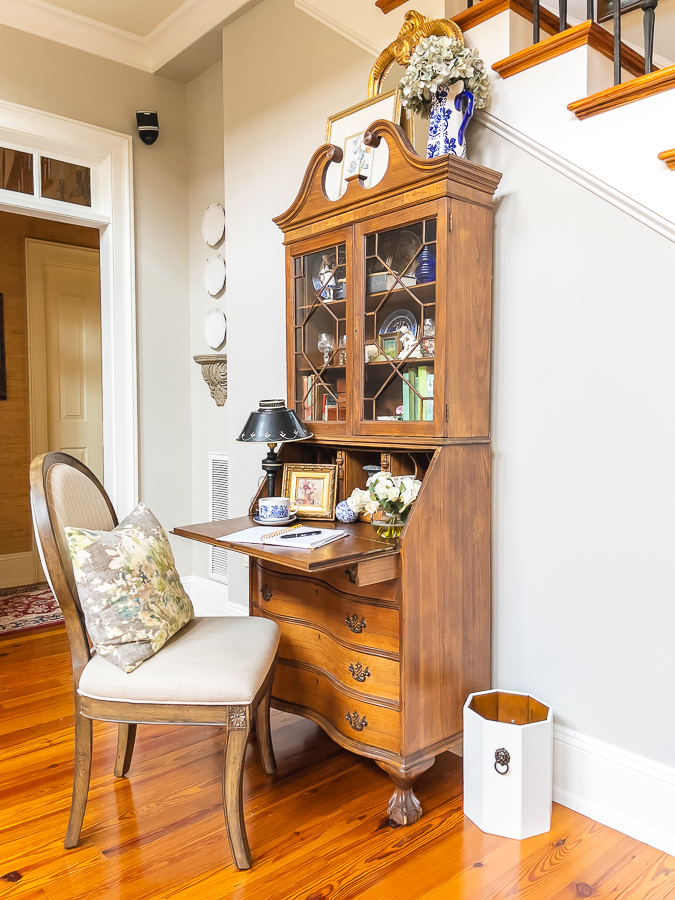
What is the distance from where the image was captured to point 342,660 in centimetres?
209

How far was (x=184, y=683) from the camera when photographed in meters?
1.76

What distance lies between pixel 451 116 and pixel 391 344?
712 mm

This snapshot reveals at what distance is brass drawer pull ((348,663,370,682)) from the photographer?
78.4 inches

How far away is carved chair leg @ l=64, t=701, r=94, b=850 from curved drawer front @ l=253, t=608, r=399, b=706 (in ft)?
2.34

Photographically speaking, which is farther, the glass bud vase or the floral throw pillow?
the glass bud vase

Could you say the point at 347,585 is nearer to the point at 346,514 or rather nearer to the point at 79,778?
the point at 346,514

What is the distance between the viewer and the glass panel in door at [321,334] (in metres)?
2.27

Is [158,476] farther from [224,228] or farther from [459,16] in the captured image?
[459,16]

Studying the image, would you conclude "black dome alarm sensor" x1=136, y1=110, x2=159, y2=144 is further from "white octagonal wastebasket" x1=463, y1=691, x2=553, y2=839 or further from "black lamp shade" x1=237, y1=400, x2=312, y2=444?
"white octagonal wastebasket" x1=463, y1=691, x2=553, y2=839

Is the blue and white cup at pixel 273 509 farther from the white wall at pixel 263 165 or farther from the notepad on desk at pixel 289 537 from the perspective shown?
the white wall at pixel 263 165

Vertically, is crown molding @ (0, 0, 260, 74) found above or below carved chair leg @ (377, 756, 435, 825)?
above

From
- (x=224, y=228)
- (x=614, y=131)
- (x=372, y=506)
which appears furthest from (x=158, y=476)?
(x=614, y=131)

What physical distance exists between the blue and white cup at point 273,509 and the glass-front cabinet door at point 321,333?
0.94 feet

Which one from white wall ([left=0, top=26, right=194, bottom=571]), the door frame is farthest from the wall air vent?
the door frame
